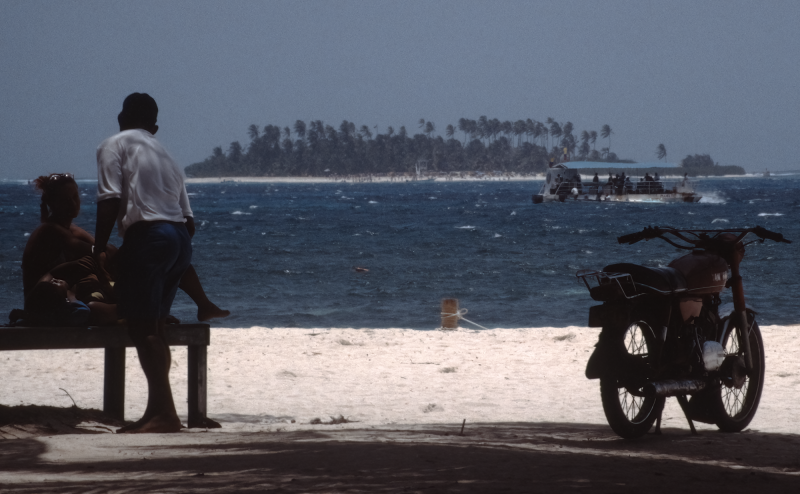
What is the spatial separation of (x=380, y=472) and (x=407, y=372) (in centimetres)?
468

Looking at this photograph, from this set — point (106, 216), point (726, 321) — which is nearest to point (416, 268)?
point (726, 321)

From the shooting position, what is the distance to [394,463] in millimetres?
3645

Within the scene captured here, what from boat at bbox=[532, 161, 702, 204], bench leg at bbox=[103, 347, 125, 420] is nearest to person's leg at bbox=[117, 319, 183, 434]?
bench leg at bbox=[103, 347, 125, 420]

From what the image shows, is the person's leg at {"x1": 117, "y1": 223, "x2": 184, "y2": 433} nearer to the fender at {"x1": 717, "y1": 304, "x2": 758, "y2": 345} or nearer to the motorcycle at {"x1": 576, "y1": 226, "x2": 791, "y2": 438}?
the motorcycle at {"x1": 576, "y1": 226, "x2": 791, "y2": 438}

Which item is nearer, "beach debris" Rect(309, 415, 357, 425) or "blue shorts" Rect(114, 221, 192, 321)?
"blue shorts" Rect(114, 221, 192, 321)

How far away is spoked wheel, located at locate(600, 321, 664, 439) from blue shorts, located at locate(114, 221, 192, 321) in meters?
2.15

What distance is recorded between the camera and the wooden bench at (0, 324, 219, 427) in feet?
15.0

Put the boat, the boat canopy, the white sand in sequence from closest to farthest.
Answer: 1. the white sand
2. the boat
3. the boat canopy

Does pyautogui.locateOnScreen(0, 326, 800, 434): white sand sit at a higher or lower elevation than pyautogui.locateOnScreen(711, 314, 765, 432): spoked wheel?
lower

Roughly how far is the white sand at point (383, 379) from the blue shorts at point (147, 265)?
1.20 meters

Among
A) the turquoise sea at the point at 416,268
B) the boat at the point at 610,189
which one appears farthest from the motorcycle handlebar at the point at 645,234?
the boat at the point at 610,189

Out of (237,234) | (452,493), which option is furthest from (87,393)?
(237,234)

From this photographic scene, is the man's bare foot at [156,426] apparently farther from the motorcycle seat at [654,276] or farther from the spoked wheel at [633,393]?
the motorcycle seat at [654,276]

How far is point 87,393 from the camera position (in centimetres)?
693
